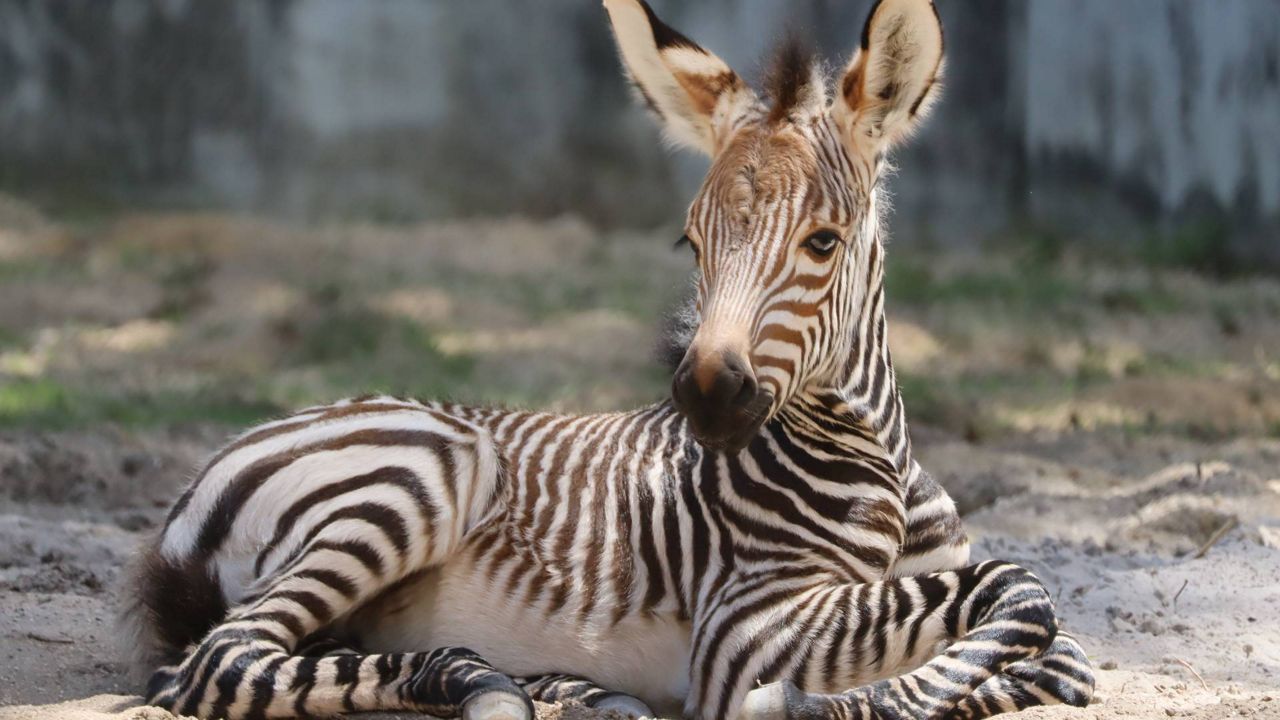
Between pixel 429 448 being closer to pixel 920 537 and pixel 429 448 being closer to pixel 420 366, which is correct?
pixel 920 537

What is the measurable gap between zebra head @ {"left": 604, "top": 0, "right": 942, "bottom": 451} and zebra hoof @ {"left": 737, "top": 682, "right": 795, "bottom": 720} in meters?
0.58

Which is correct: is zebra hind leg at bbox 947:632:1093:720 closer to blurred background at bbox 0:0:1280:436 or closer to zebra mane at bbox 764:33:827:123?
zebra mane at bbox 764:33:827:123

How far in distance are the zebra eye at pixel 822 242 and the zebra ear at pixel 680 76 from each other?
49cm

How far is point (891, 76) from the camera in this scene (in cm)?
370

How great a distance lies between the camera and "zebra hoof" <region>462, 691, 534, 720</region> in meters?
3.36

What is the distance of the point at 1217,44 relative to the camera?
34.1 ft

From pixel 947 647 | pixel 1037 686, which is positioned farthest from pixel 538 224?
pixel 1037 686

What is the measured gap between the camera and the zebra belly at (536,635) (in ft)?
13.1

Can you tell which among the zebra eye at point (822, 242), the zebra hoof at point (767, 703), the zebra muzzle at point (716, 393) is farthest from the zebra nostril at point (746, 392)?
the zebra hoof at point (767, 703)

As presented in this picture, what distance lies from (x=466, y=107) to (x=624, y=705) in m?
8.72

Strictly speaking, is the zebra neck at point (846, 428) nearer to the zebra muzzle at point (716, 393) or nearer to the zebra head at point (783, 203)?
the zebra head at point (783, 203)

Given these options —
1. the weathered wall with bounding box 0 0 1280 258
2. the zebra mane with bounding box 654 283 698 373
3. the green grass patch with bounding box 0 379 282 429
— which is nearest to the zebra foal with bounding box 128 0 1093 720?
the zebra mane with bounding box 654 283 698 373

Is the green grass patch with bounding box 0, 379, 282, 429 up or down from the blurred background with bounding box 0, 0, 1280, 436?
down

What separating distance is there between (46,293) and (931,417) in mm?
6433
